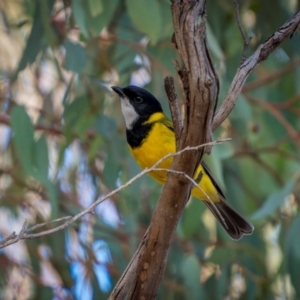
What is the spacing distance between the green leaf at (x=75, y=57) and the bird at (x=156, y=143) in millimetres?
233

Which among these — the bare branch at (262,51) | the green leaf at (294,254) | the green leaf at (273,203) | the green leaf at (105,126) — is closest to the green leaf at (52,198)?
the green leaf at (105,126)

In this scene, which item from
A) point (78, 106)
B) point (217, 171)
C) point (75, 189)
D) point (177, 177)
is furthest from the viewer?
point (75, 189)

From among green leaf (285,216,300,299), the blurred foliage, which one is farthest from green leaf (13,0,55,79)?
green leaf (285,216,300,299)

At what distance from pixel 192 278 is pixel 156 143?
1.02 m

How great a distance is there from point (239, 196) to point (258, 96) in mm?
539

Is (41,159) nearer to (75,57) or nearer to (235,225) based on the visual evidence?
(75,57)

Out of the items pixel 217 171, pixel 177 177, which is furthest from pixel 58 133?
pixel 177 177

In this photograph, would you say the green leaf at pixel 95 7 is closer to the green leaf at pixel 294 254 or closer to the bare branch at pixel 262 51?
the green leaf at pixel 294 254

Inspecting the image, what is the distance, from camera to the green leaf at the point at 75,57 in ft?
10.9

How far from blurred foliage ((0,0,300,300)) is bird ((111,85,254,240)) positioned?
195mm

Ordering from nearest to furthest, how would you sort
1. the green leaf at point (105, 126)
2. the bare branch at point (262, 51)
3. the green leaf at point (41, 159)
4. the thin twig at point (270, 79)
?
the bare branch at point (262, 51) < the green leaf at point (41, 159) < the green leaf at point (105, 126) < the thin twig at point (270, 79)

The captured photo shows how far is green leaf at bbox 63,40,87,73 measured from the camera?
3334 mm

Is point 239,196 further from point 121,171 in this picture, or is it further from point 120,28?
point 120,28

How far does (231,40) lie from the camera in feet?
13.7
